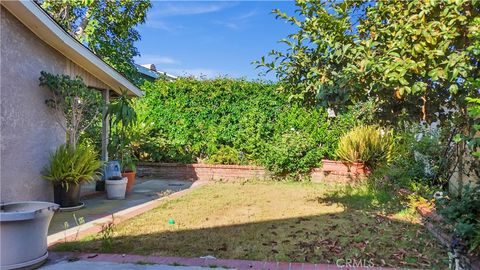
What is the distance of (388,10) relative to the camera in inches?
195

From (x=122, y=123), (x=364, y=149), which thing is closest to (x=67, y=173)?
(x=122, y=123)

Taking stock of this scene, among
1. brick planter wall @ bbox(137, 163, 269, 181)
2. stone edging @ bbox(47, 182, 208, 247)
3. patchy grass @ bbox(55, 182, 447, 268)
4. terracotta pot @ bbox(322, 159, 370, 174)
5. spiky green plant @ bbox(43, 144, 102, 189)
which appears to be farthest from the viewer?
brick planter wall @ bbox(137, 163, 269, 181)

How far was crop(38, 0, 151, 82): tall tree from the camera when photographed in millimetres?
14727

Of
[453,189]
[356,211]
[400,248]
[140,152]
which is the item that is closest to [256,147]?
[140,152]

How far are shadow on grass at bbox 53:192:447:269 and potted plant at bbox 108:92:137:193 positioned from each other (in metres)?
3.56

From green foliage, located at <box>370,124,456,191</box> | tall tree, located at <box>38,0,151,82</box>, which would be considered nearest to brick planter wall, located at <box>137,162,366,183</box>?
green foliage, located at <box>370,124,456,191</box>

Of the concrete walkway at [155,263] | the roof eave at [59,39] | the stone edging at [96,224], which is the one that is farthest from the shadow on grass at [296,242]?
the roof eave at [59,39]

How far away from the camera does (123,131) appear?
32.4 ft

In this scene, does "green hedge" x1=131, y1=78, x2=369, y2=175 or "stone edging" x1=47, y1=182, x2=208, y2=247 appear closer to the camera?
"stone edging" x1=47, y1=182, x2=208, y2=247

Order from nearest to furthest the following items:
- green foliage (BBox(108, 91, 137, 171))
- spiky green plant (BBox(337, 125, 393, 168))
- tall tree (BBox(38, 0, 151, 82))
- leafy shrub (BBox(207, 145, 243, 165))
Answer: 1. green foliage (BBox(108, 91, 137, 171))
2. spiky green plant (BBox(337, 125, 393, 168))
3. leafy shrub (BBox(207, 145, 243, 165))
4. tall tree (BBox(38, 0, 151, 82))

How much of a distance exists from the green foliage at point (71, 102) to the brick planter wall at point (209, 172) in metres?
4.58

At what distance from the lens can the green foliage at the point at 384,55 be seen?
4254 millimetres

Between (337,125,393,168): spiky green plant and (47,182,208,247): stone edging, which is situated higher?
(337,125,393,168): spiky green plant

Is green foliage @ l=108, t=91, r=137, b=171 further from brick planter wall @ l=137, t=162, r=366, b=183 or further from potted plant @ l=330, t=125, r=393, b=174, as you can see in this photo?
potted plant @ l=330, t=125, r=393, b=174
